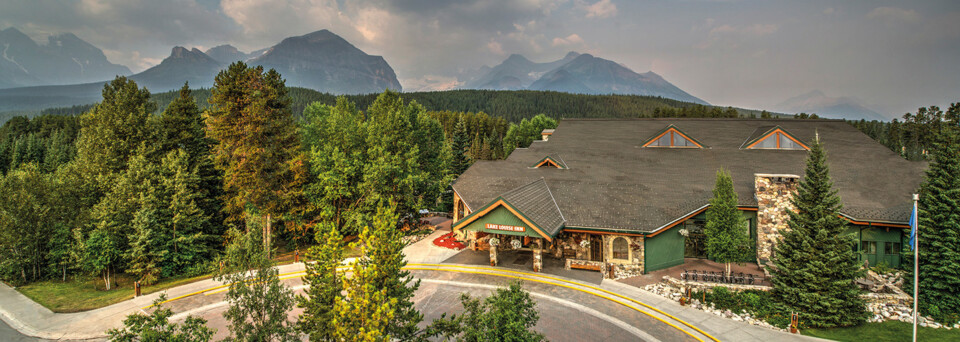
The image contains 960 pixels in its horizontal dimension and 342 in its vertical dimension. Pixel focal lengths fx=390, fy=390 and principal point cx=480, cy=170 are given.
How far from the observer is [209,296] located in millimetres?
19406

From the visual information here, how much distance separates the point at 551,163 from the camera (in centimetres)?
3109

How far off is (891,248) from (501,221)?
2005 cm

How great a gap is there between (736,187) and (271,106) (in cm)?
3066

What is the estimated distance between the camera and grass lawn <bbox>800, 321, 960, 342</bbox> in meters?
14.6

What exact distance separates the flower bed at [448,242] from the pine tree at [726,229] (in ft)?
49.5

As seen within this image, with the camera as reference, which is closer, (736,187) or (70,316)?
(70,316)

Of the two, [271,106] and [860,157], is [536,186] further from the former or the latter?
[860,157]

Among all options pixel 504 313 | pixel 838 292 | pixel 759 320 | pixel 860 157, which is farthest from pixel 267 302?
pixel 860 157

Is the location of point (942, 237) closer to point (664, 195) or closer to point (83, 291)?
point (664, 195)

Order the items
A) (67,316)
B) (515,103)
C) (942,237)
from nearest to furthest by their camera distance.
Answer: (942,237), (67,316), (515,103)

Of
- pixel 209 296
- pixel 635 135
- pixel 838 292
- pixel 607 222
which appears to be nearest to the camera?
pixel 838 292

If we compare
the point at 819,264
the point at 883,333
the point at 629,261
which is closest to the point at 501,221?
the point at 629,261

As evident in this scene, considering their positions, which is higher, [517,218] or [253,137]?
[253,137]

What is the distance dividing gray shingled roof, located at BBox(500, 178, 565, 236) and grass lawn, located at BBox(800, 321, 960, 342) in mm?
10922
